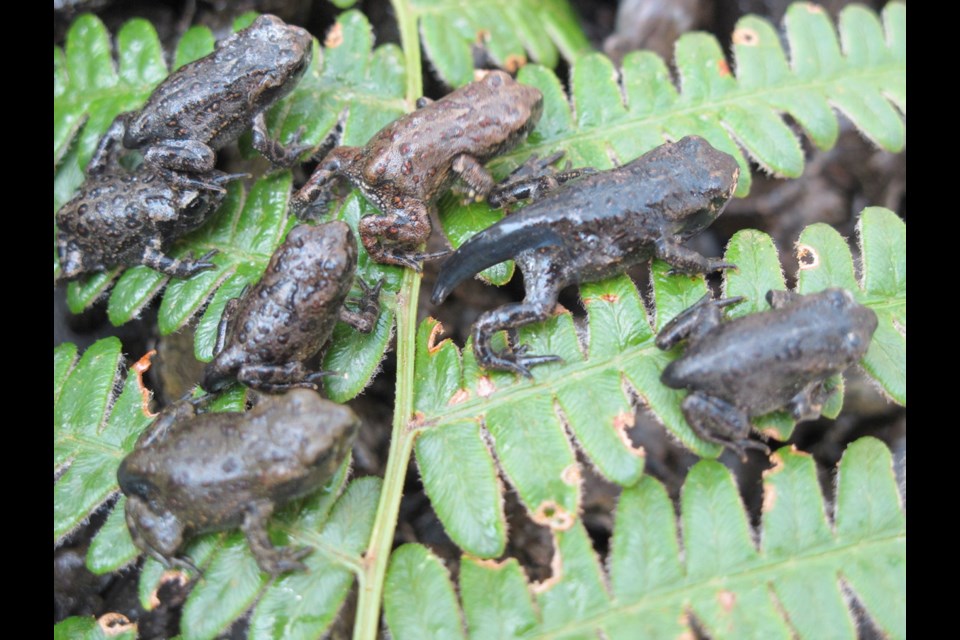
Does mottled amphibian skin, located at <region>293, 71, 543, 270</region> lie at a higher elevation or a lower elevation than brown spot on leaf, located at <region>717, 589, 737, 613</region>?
higher

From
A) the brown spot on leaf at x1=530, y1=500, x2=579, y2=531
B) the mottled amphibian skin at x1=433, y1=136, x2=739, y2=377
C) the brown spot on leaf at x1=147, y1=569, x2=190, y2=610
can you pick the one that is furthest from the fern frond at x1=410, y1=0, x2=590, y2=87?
the brown spot on leaf at x1=147, y1=569, x2=190, y2=610

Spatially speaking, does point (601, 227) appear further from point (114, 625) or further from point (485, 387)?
point (114, 625)

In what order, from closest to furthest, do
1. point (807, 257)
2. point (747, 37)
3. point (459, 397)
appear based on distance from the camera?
point (459, 397)
point (807, 257)
point (747, 37)

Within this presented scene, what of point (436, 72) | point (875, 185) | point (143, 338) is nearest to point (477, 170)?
point (436, 72)

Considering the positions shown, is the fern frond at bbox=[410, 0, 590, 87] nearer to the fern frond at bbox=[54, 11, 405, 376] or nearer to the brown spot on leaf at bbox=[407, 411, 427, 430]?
the fern frond at bbox=[54, 11, 405, 376]

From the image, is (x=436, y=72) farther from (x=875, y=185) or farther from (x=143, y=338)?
(x=875, y=185)

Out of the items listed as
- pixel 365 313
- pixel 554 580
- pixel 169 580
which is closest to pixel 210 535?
pixel 169 580
